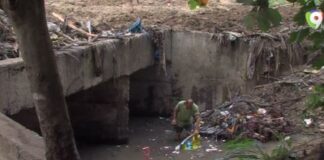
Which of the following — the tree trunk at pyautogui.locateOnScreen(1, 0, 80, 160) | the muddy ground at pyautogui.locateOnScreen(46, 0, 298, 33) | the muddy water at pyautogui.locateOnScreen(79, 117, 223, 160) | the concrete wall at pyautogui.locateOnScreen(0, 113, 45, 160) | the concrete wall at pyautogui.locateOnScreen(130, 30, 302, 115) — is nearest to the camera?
the tree trunk at pyautogui.locateOnScreen(1, 0, 80, 160)

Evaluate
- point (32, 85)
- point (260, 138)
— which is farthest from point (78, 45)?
point (32, 85)

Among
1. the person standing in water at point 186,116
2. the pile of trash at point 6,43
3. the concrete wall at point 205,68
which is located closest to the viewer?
the pile of trash at point 6,43

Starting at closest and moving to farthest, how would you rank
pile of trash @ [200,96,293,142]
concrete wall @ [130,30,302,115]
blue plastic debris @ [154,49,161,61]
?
pile of trash @ [200,96,293,142]
concrete wall @ [130,30,302,115]
blue plastic debris @ [154,49,161,61]

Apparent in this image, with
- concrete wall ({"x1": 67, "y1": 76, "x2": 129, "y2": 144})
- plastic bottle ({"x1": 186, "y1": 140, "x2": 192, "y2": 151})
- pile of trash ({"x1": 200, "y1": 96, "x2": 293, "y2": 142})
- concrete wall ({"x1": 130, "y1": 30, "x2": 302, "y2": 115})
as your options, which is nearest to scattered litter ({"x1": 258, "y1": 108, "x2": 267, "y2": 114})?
pile of trash ({"x1": 200, "y1": 96, "x2": 293, "y2": 142})

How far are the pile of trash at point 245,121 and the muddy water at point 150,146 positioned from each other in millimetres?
346

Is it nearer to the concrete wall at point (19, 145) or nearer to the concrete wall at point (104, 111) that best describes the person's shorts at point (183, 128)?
the concrete wall at point (104, 111)

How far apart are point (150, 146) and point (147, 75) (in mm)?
2783

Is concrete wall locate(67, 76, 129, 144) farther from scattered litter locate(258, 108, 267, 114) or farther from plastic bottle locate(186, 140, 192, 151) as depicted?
scattered litter locate(258, 108, 267, 114)

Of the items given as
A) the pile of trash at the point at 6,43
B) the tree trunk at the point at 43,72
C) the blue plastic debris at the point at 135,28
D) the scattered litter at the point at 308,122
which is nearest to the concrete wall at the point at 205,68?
the blue plastic debris at the point at 135,28

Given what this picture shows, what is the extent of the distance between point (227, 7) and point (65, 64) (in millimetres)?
7151

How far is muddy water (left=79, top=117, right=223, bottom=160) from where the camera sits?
10.6 metres

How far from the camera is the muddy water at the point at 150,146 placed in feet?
34.9

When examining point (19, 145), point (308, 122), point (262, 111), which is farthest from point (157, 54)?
point (19, 145)

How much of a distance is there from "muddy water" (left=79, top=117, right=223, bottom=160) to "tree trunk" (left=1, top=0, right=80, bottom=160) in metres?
6.74
